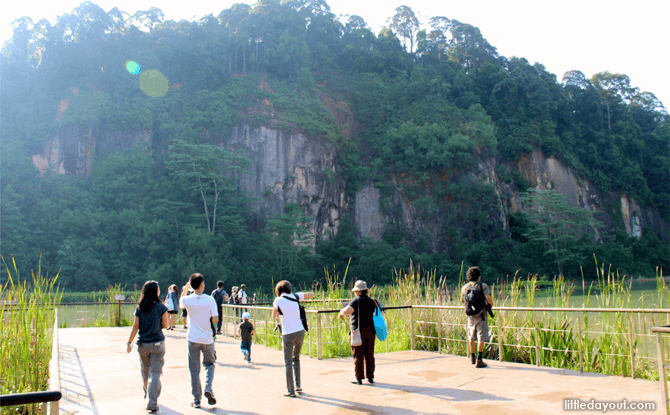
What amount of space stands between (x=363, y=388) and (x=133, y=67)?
4698 cm

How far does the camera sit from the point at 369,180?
45000 mm

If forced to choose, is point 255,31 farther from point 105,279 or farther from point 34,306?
point 34,306

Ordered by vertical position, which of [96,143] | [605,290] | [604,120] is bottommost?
[605,290]

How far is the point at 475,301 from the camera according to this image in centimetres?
625

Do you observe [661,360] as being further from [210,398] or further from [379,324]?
[210,398]

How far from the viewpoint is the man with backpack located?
6.25 meters

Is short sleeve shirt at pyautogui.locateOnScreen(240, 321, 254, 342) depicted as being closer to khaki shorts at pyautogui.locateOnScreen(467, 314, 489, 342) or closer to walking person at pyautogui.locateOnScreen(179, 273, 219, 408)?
walking person at pyautogui.locateOnScreen(179, 273, 219, 408)

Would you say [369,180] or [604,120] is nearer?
[369,180]

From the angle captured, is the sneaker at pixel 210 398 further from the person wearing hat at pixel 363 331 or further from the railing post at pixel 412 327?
the railing post at pixel 412 327

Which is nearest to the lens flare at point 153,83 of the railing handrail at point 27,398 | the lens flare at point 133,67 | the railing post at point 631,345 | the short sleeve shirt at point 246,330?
the lens flare at point 133,67

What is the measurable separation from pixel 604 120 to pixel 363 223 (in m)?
32.5

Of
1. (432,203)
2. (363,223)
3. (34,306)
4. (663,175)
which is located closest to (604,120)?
(663,175)

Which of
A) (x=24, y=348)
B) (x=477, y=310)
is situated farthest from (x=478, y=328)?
(x=24, y=348)

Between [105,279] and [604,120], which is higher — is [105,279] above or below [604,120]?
below
